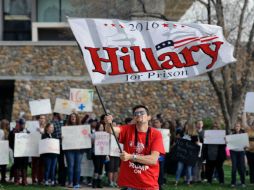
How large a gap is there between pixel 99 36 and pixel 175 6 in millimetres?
24627

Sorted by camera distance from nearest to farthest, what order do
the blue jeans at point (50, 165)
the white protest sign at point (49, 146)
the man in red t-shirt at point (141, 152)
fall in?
the man in red t-shirt at point (141, 152), the white protest sign at point (49, 146), the blue jeans at point (50, 165)

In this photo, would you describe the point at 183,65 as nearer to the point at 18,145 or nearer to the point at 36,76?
the point at 18,145

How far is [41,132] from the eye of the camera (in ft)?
55.3

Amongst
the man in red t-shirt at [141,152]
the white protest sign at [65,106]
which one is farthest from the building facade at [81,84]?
the man in red t-shirt at [141,152]

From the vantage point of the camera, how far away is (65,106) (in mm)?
21766

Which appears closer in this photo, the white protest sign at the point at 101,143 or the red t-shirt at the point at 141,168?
the red t-shirt at the point at 141,168

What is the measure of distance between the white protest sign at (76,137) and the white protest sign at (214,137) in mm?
3081

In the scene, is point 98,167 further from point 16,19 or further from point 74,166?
point 16,19

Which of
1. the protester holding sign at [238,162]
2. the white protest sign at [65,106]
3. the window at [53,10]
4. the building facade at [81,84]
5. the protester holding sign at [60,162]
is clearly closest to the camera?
the protester holding sign at [60,162]

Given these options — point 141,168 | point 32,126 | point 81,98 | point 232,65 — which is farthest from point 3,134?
point 232,65

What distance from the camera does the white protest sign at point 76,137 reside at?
1623 cm

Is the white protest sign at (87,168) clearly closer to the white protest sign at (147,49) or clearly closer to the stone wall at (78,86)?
the white protest sign at (147,49)

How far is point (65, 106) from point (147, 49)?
13.0 m

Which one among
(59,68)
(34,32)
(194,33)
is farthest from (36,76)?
(194,33)
